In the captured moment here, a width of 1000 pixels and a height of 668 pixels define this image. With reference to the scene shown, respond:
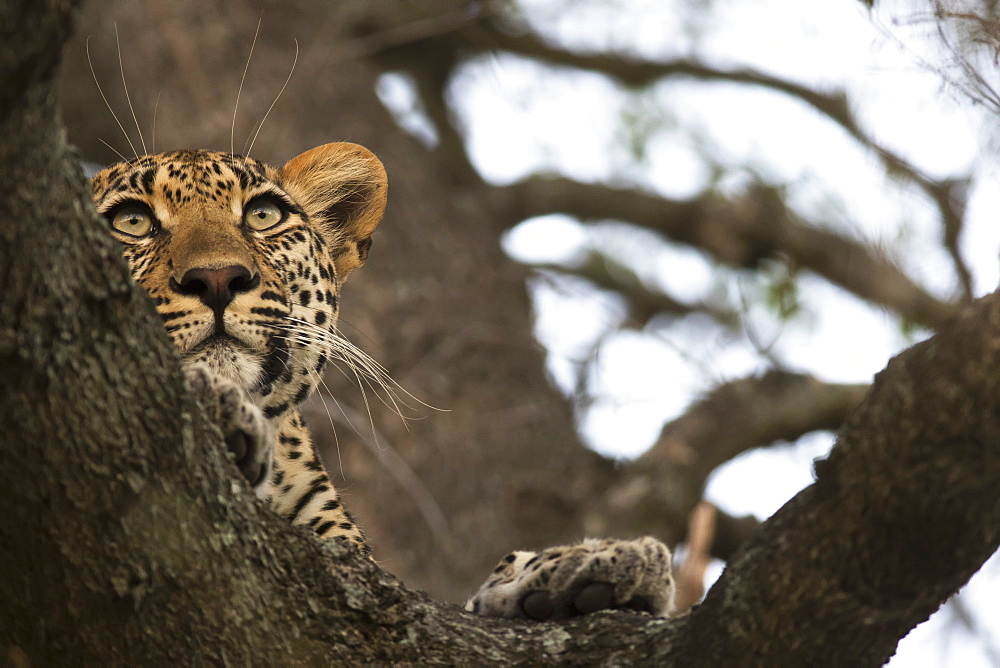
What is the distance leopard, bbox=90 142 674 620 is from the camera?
14.4 ft

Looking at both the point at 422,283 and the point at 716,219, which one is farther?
the point at 716,219

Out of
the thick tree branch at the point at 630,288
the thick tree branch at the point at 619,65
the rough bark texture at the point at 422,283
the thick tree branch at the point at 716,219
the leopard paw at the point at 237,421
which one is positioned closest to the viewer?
the leopard paw at the point at 237,421

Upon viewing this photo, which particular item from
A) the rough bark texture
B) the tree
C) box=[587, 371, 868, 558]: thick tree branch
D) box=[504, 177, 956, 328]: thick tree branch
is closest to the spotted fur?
the tree

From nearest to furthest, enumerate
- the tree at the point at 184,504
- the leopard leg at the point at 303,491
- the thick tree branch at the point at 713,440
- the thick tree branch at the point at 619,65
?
the tree at the point at 184,504 → the leopard leg at the point at 303,491 → the thick tree branch at the point at 713,440 → the thick tree branch at the point at 619,65

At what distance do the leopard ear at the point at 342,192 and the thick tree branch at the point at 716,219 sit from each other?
306 cm

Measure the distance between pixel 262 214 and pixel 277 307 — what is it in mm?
913

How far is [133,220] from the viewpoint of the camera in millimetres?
5109

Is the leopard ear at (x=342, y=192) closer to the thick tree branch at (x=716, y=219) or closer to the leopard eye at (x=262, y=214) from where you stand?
the leopard eye at (x=262, y=214)

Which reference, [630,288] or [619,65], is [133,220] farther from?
[619,65]

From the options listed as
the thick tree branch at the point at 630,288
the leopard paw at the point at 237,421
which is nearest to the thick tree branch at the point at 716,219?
the thick tree branch at the point at 630,288

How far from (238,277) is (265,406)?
0.66 metres

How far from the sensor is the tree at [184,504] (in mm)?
2488

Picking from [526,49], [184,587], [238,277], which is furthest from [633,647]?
[526,49]

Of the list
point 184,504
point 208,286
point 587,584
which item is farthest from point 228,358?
point 587,584
